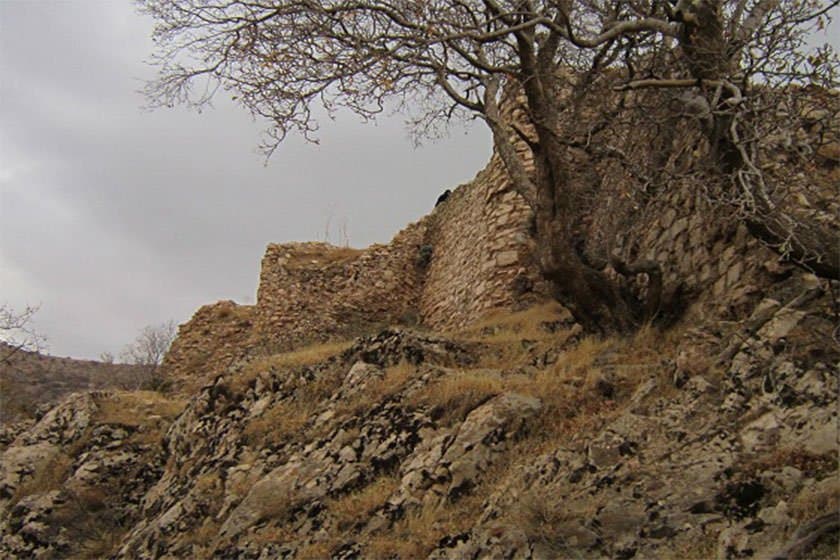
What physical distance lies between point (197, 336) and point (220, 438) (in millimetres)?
9775

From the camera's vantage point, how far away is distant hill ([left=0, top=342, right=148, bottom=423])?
17266 mm

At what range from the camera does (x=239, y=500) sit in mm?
7336

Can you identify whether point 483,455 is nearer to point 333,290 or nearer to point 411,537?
point 411,537

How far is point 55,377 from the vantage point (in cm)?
2455

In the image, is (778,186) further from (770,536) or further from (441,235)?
(441,235)

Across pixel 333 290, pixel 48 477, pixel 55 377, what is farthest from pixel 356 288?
pixel 55 377

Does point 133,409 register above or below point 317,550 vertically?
above

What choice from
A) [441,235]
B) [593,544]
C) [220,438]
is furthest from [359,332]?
[593,544]

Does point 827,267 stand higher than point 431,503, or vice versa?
point 827,267

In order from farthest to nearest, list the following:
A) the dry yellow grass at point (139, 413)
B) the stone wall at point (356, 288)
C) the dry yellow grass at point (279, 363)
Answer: the stone wall at point (356, 288) → the dry yellow grass at point (139, 413) → the dry yellow grass at point (279, 363)

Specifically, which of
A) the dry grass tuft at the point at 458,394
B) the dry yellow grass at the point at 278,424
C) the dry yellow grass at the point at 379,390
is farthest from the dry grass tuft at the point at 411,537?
the dry yellow grass at the point at 278,424

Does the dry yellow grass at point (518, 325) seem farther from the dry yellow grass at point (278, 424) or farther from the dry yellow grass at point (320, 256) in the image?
the dry yellow grass at point (320, 256)

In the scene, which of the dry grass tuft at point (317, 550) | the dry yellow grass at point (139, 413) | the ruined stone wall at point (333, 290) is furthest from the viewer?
the ruined stone wall at point (333, 290)

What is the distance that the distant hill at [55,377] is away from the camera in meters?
17.3
